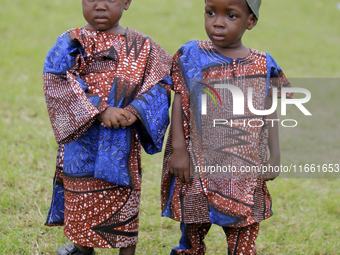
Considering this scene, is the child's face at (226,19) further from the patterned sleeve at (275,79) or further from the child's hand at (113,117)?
the child's hand at (113,117)

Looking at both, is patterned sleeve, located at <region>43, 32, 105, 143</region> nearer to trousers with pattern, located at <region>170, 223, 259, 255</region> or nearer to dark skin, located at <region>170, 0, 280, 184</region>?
dark skin, located at <region>170, 0, 280, 184</region>

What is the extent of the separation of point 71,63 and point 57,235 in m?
1.34

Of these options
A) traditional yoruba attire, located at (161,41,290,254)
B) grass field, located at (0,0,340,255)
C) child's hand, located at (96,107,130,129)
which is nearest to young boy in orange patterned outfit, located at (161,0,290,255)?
traditional yoruba attire, located at (161,41,290,254)

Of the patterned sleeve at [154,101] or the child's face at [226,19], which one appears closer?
the child's face at [226,19]

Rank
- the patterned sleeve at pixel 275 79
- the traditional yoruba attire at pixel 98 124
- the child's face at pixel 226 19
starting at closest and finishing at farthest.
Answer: the child's face at pixel 226 19 < the traditional yoruba attire at pixel 98 124 < the patterned sleeve at pixel 275 79

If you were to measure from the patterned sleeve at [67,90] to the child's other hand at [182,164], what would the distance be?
0.49 metres

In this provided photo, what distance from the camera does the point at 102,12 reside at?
7.57ft

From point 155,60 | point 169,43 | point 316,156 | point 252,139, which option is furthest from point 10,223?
point 169,43

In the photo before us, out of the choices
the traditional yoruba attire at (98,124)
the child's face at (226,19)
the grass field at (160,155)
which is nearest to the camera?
the child's face at (226,19)

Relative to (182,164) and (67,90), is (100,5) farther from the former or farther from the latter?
(182,164)

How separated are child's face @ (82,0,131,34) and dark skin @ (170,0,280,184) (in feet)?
Result: 1.63

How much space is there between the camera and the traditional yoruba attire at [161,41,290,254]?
92.6 inches

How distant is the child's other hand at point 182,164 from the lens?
2.34 metres

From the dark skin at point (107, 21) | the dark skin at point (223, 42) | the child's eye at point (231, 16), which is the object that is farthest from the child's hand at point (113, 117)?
the child's eye at point (231, 16)
